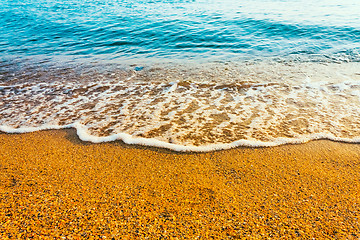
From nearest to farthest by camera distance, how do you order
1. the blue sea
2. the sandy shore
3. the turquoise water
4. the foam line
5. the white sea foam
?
the sandy shore
the foam line
the white sea foam
the blue sea
the turquoise water

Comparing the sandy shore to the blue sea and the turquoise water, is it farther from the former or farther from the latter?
the turquoise water

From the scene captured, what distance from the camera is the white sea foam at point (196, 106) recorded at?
3.38 m

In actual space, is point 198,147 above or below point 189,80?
above

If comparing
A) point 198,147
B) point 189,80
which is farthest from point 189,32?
point 198,147

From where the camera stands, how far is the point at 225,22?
11938 mm

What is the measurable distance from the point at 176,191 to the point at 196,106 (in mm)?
2219

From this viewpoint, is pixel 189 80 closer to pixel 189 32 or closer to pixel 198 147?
Result: pixel 198 147

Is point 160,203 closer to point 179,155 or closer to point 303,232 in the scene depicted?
point 179,155

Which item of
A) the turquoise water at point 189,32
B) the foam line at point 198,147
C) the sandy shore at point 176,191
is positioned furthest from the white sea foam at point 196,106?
the turquoise water at point 189,32

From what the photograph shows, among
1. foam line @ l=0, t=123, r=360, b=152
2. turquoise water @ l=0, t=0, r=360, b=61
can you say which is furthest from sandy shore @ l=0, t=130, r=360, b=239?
turquoise water @ l=0, t=0, r=360, b=61

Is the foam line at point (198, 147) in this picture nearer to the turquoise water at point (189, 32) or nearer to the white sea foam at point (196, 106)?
the white sea foam at point (196, 106)

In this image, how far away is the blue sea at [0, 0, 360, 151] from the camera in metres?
3.56

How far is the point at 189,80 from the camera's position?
5633 mm

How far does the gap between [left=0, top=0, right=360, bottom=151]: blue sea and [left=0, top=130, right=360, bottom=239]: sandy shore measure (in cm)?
34
